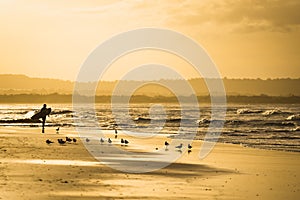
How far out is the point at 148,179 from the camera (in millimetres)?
21641

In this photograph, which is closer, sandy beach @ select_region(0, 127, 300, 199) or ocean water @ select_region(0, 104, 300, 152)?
sandy beach @ select_region(0, 127, 300, 199)

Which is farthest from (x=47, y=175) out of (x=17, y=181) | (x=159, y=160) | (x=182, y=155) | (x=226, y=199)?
(x=182, y=155)

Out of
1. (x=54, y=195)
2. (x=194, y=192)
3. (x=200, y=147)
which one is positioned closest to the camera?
(x=54, y=195)

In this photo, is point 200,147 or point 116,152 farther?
point 200,147

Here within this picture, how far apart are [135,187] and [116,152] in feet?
53.2

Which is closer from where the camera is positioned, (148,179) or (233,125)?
(148,179)

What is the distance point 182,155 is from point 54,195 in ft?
58.7

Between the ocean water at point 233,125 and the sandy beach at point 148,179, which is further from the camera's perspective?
the ocean water at point 233,125

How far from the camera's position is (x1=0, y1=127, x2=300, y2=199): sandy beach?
17.7 meters

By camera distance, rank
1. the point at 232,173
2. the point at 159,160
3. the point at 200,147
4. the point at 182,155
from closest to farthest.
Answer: the point at 232,173
the point at 159,160
the point at 182,155
the point at 200,147

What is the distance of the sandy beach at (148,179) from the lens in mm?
17734

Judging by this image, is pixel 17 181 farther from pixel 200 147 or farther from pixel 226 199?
pixel 200 147

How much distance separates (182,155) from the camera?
1339 inches

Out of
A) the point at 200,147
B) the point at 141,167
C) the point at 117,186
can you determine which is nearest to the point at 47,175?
the point at 117,186
